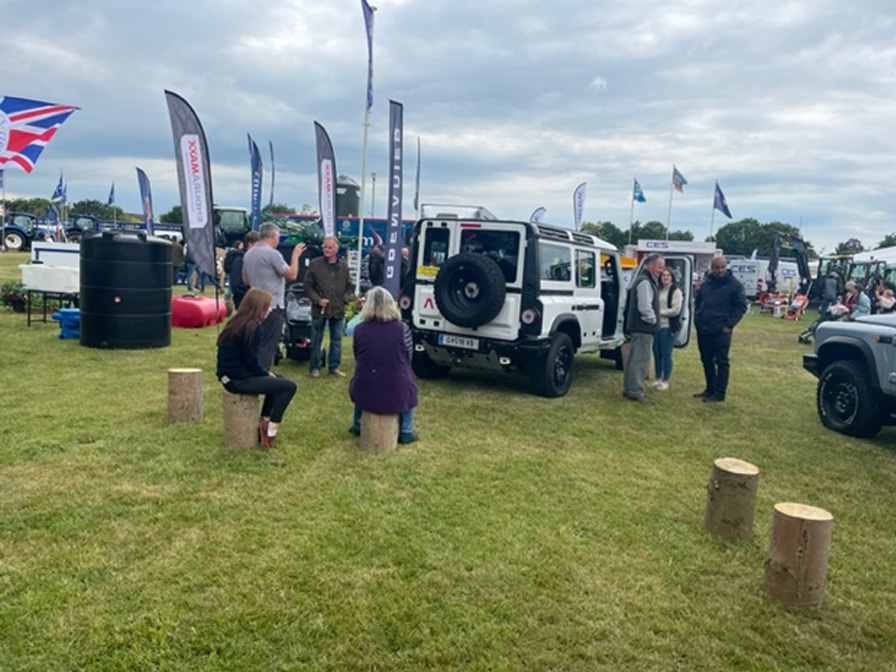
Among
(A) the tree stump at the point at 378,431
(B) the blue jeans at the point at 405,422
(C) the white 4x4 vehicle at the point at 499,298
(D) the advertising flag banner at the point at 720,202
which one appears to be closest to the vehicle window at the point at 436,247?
(C) the white 4x4 vehicle at the point at 499,298

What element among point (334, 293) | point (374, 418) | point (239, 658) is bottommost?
point (239, 658)

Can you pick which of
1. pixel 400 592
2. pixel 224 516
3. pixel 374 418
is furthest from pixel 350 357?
pixel 400 592

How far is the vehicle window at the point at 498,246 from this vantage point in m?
7.49

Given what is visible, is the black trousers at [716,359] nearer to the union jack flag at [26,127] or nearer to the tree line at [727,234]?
the union jack flag at [26,127]

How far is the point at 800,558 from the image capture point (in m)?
3.27

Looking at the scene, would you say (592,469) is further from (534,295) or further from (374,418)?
(534,295)

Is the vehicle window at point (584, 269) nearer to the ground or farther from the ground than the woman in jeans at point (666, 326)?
farther from the ground

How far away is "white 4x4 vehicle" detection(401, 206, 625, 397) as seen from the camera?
7352 mm

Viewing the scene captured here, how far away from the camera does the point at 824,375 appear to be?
23.3 ft

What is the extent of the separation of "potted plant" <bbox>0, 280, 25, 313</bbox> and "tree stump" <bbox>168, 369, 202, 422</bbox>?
9.04 metres

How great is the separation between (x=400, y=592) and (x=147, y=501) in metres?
1.93

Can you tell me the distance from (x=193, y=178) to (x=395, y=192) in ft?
12.2

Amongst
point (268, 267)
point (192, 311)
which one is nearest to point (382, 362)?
point (268, 267)

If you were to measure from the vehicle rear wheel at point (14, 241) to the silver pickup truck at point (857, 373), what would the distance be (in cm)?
3547
